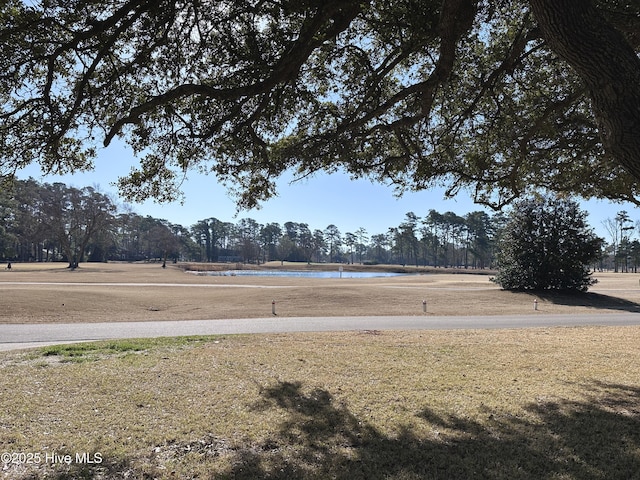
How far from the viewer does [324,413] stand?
490 cm

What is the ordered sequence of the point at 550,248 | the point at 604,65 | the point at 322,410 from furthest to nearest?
the point at 550,248, the point at 322,410, the point at 604,65

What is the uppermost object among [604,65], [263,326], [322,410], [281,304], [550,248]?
[604,65]

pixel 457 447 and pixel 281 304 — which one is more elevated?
pixel 457 447

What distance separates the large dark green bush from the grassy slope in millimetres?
19732

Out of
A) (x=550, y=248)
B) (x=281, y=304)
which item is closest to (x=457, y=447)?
(x=281, y=304)

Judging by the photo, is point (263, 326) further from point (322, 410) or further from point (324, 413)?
point (324, 413)

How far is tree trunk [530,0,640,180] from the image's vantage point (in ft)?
10.7

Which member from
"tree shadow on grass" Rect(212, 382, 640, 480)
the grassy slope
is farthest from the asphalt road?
"tree shadow on grass" Rect(212, 382, 640, 480)

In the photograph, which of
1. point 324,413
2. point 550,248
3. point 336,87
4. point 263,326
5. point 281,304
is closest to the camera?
point 324,413

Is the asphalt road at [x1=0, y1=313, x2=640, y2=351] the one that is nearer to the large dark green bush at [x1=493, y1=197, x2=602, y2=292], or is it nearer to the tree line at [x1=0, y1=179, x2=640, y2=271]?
the large dark green bush at [x1=493, y1=197, x2=602, y2=292]

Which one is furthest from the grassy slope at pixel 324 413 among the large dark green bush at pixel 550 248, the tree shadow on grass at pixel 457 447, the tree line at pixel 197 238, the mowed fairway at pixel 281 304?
the tree line at pixel 197 238

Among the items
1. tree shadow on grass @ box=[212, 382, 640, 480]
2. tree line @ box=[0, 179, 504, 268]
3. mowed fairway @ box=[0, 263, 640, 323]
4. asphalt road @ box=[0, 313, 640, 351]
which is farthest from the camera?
tree line @ box=[0, 179, 504, 268]

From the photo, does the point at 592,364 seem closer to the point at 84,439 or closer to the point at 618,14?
the point at 618,14

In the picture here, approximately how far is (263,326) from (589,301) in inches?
808
